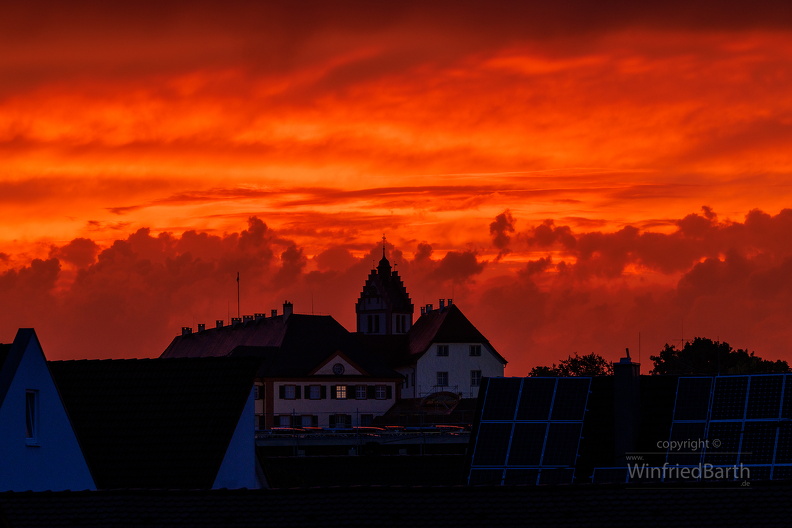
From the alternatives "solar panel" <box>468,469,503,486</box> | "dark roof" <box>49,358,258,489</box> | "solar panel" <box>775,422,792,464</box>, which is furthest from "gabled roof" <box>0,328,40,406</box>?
"solar panel" <box>775,422,792,464</box>

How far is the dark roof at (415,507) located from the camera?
90.6 ft

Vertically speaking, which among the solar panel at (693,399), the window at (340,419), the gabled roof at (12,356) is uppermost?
the gabled roof at (12,356)

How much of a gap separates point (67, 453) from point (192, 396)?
12.3ft

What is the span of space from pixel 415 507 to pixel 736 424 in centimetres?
2228

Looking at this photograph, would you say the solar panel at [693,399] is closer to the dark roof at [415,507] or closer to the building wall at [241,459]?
the building wall at [241,459]

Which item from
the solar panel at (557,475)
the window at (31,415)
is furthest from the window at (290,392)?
the window at (31,415)

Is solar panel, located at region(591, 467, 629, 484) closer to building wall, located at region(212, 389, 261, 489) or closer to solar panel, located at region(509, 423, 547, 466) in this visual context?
solar panel, located at region(509, 423, 547, 466)

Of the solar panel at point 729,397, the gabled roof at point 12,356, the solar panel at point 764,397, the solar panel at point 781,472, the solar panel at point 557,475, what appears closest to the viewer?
the gabled roof at point 12,356

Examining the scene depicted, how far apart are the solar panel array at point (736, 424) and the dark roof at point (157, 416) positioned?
14684mm

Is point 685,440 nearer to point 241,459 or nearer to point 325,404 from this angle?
point 241,459

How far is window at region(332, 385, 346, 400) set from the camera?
7731 inches

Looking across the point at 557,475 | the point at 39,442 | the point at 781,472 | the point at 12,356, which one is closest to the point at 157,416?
the point at 39,442

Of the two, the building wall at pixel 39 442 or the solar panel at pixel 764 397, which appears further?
the solar panel at pixel 764 397

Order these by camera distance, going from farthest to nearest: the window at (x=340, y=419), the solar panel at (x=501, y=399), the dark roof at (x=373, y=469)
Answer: the window at (x=340, y=419), the dark roof at (x=373, y=469), the solar panel at (x=501, y=399)
